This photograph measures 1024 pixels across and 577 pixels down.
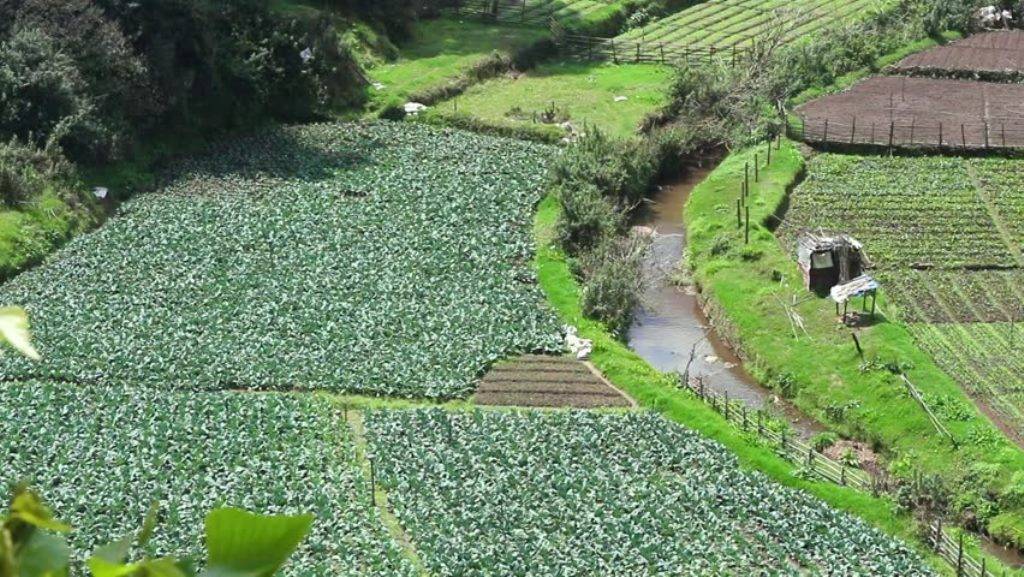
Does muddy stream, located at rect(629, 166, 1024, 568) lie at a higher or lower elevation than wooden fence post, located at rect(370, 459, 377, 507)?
lower

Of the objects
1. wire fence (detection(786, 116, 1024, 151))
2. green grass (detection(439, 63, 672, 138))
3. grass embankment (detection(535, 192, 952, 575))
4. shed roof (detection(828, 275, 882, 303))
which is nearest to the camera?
grass embankment (detection(535, 192, 952, 575))

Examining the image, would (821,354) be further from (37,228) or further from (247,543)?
(247,543)

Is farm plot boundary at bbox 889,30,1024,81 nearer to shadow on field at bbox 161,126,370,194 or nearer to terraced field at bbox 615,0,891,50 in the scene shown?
terraced field at bbox 615,0,891,50

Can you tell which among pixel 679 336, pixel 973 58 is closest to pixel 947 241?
pixel 679 336

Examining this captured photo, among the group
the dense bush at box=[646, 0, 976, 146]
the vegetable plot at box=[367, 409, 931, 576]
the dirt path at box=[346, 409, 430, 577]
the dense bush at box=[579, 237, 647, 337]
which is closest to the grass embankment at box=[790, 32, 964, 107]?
the dense bush at box=[646, 0, 976, 146]

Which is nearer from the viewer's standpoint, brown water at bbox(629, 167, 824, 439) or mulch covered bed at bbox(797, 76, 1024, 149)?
brown water at bbox(629, 167, 824, 439)

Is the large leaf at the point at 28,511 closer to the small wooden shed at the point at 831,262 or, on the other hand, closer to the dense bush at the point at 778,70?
the small wooden shed at the point at 831,262

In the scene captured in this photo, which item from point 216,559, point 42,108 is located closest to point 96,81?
point 42,108
